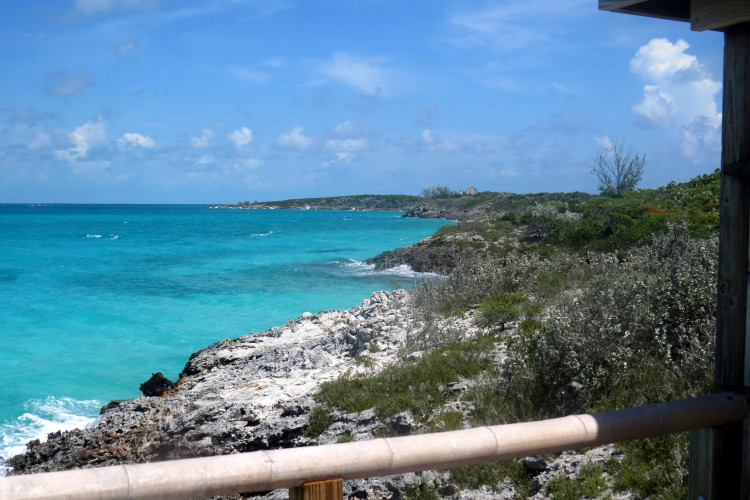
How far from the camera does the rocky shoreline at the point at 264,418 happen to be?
212 inches

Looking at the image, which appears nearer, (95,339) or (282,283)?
(95,339)

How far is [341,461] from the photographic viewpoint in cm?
175

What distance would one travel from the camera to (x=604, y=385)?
19.0 feet

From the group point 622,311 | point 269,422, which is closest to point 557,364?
point 622,311

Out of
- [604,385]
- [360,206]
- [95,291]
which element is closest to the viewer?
[604,385]

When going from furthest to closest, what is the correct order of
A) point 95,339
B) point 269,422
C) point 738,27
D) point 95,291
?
point 95,291 → point 95,339 → point 269,422 → point 738,27

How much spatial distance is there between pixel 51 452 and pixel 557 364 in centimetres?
707

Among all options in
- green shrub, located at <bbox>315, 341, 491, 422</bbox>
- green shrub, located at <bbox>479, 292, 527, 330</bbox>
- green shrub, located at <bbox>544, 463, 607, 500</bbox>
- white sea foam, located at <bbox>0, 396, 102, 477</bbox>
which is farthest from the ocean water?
green shrub, located at <bbox>544, 463, 607, 500</bbox>

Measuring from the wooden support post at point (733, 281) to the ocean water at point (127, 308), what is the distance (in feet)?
33.9

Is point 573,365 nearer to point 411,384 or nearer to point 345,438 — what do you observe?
point 411,384

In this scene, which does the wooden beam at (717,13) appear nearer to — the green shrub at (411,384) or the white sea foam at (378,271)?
the green shrub at (411,384)

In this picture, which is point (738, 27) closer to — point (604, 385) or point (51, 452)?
point (604, 385)

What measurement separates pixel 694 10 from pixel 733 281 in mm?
1195

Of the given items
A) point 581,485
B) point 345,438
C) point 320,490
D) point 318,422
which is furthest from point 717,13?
point 318,422
